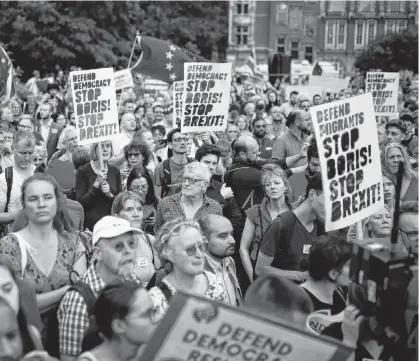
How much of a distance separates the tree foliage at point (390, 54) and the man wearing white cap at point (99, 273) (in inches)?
2125

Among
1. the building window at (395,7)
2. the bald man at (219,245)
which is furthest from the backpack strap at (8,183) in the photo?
the building window at (395,7)

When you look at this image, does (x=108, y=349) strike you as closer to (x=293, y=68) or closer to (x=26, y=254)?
(x=26, y=254)

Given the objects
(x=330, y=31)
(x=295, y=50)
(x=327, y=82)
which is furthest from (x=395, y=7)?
(x=327, y=82)

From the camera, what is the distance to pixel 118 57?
3912cm

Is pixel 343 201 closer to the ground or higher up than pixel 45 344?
higher up

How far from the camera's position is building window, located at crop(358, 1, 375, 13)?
308ft

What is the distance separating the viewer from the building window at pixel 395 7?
91.9m

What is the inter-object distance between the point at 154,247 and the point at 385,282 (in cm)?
153

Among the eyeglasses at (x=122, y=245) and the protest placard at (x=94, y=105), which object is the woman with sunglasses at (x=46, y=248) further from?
the protest placard at (x=94, y=105)

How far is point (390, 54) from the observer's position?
5819 cm

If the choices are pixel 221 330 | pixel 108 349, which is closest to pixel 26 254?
pixel 108 349

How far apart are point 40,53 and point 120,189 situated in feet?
104

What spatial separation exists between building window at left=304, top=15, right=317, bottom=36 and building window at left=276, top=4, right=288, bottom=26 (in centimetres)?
330

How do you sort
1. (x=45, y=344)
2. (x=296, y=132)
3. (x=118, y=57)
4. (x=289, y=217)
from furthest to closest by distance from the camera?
(x=118, y=57), (x=296, y=132), (x=289, y=217), (x=45, y=344)
